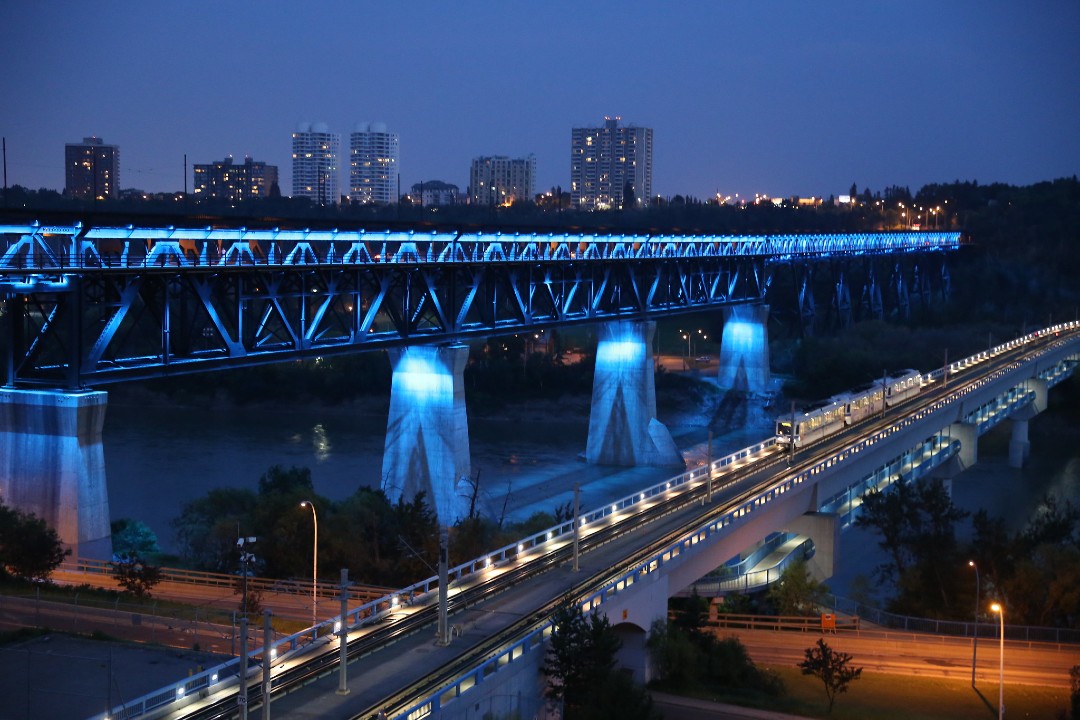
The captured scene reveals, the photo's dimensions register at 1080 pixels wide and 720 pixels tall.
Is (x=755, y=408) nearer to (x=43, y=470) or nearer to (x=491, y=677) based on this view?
(x=43, y=470)

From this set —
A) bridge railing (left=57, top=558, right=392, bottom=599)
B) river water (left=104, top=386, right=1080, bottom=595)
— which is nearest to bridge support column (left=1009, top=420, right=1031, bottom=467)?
river water (left=104, top=386, right=1080, bottom=595)

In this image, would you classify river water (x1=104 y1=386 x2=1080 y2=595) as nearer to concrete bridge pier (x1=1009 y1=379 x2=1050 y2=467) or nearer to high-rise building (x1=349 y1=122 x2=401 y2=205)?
concrete bridge pier (x1=1009 y1=379 x2=1050 y2=467)

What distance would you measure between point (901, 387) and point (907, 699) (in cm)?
3913

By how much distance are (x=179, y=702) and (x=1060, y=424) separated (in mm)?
85642

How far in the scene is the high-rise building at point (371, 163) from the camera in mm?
167875

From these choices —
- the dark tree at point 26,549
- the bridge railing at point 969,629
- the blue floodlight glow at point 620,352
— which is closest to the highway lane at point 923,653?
the bridge railing at point 969,629

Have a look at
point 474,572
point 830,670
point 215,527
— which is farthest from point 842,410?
point 474,572

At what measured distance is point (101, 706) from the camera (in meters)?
21.7

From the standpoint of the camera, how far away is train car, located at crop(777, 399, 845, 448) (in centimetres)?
5447

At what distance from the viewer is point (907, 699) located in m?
33.1

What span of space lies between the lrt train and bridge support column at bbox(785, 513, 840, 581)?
22.2 feet

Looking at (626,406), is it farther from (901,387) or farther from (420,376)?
(420,376)

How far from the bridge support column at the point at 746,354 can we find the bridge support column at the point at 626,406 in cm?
2414

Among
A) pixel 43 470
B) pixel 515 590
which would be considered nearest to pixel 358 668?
pixel 515 590
